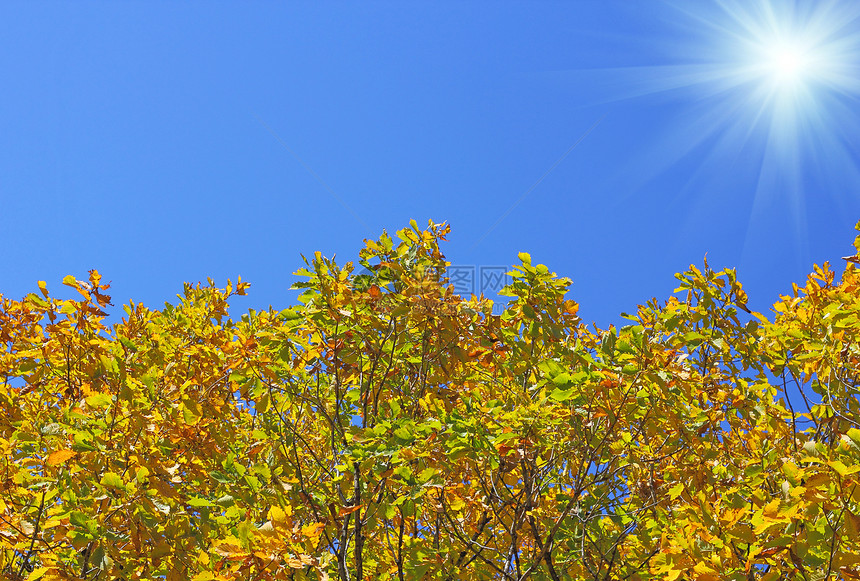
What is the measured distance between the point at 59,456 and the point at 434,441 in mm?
2279

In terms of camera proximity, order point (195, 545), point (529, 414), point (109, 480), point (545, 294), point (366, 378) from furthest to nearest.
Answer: point (366, 378) → point (545, 294) → point (195, 545) → point (529, 414) → point (109, 480)

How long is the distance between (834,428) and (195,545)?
4.71 m

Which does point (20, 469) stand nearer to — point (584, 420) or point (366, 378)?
point (366, 378)

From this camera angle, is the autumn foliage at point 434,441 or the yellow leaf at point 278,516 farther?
the autumn foliage at point 434,441

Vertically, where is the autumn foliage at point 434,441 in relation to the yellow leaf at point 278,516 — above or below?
above

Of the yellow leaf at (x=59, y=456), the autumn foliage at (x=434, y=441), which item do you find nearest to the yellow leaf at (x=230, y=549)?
the autumn foliage at (x=434, y=441)

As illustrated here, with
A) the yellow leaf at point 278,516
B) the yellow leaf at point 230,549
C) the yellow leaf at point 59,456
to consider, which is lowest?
the yellow leaf at point 230,549

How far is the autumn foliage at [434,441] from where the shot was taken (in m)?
3.34

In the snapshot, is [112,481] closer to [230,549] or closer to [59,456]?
[59,456]

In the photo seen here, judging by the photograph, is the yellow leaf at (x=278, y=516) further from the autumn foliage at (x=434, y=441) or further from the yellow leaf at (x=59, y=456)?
the yellow leaf at (x=59, y=456)

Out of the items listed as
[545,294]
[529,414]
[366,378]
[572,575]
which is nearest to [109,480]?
[366,378]

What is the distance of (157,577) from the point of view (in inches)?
163

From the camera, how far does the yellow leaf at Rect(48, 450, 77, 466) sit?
3.42 m

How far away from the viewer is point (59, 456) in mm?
3436
